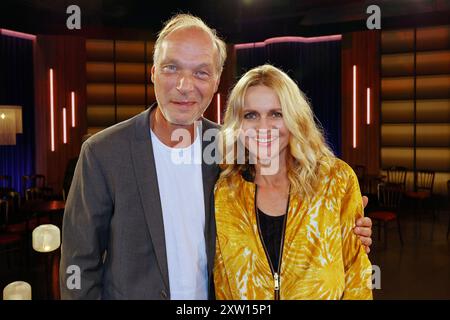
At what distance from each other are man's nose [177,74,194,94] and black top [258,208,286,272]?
507 millimetres

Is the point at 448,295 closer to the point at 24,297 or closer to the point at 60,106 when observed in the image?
the point at 24,297

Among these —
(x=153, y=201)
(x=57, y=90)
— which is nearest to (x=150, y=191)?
(x=153, y=201)

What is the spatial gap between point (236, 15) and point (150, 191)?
630cm

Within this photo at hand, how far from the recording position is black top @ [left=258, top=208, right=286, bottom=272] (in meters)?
1.64

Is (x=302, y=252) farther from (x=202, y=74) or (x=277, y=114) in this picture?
(x=202, y=74)

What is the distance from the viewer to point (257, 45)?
31.8 ft

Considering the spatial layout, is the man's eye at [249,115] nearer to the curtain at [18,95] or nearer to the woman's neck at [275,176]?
the woman's neck at [275,176]

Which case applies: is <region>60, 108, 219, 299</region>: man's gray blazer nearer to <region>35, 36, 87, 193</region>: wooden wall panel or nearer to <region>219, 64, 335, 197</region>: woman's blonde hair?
<region>219, 64, 335, 197</region>: woman's blonde hair

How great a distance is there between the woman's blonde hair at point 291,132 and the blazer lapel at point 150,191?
12.6 inches

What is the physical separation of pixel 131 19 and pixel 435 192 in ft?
18.7

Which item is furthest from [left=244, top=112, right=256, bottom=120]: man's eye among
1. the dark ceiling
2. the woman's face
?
the dark ceiling

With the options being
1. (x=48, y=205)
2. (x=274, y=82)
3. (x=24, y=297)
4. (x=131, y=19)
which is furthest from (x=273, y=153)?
(x=131, y=19)

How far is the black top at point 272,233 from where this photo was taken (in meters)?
1.64

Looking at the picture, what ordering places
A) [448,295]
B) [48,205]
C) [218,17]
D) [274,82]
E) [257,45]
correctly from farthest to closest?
[257,45] < [218,17] < [48,205] < [448,295] < [274,82]
